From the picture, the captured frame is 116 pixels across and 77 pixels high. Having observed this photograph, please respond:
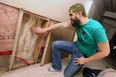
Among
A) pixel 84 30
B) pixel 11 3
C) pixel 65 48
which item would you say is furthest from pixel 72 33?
pixel 11 3

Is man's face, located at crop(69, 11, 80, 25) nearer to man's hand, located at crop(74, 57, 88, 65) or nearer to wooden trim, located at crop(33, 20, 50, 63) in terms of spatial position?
wooden trim, located at crop(33, 20, 50, 63)

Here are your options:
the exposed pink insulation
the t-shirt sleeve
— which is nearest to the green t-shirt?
the t-shirt sleeve

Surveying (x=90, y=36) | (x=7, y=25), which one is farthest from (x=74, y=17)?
(x=7, y=25)

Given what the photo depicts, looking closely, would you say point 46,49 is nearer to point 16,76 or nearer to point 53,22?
point 53,22

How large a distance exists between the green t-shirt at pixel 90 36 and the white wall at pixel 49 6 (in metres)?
0.42

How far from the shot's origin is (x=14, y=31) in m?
1.54

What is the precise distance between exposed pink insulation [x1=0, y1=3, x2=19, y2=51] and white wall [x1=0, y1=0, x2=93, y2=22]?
2.7 inches

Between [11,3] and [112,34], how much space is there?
212 centimetres

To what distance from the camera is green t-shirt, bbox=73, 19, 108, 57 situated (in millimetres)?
1550

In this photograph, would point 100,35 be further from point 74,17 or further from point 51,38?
point 51,38

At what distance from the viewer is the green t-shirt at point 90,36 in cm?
155

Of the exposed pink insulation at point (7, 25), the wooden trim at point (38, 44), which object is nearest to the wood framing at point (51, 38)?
the wooden trim at point (38, 44)

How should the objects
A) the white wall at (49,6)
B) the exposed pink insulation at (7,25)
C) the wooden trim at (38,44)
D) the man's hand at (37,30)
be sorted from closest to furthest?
1. the exposed pink insulation at (7,25)
2. the white wall at (49,6)
3. the man's hand at (37,30)
4. the wooden trim at (38,44)

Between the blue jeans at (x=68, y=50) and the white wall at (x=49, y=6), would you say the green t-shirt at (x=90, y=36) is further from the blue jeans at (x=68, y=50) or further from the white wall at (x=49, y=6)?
the white wall at (x=49, y=6)
